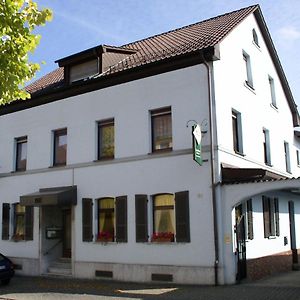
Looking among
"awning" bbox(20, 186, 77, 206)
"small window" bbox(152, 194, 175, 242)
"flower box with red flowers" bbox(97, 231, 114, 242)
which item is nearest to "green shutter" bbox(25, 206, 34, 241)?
"awning" bbox(20, 186, 77, 206)

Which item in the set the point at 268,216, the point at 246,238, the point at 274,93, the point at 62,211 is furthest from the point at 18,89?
the point at 274,93

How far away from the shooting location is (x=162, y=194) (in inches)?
625

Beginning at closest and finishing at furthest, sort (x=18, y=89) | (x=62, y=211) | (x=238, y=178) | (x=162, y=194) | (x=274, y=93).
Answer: (x=18, y=89), (x=238, y=178), (x=162, y=194), (x=62, y=211), (x=274, y=93)

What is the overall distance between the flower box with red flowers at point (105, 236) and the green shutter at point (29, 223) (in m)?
3.88

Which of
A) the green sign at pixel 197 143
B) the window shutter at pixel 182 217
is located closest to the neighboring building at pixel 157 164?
the window shutter at pixel 182 217

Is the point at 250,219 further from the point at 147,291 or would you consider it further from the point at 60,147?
the point at 60,147

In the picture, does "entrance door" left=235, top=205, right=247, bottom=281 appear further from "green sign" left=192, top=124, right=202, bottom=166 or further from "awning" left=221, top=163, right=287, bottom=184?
"green sign" left=192, top=124, right=202, bottom=166

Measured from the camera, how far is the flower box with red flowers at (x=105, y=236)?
1689 cm

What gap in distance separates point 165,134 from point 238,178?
3.05 metres

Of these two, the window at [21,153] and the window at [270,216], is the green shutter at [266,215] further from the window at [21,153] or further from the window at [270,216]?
the window at [21,153]

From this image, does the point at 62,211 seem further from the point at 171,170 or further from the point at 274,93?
the point at 274,93

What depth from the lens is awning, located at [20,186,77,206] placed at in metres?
17.3

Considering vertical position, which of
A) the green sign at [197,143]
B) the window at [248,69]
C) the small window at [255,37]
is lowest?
the green sign at [197,143]

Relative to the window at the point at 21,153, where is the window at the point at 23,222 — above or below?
below
